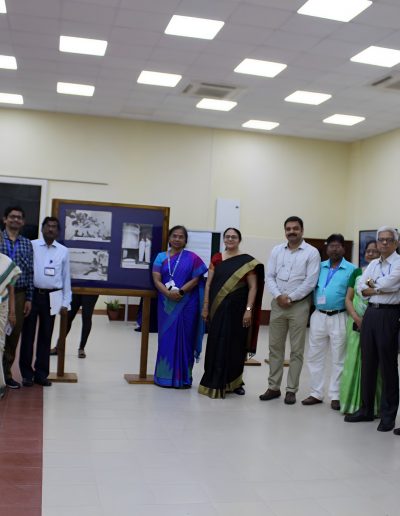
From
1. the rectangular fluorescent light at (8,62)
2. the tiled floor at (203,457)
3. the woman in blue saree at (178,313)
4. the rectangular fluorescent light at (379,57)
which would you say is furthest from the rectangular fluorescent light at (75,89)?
the tiled floor at (203,457)

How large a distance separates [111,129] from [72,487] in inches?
381

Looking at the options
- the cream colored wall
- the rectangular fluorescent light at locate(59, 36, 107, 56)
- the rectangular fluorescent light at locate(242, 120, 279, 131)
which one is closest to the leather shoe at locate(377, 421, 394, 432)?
the rectangular fluorescent light at locate(59, 36, 107, 56)

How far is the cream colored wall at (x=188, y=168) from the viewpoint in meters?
12.0

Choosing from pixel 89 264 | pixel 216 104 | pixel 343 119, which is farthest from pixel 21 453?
pixel 343 119

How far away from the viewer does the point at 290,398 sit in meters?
5.68

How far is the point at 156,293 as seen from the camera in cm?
628

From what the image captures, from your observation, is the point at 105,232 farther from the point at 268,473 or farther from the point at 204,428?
the point at 268,473

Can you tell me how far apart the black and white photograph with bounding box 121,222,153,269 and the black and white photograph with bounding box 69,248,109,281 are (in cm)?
19

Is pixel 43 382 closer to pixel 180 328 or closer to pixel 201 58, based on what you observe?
pixel 180 328

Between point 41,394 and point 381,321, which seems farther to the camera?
point 41,394

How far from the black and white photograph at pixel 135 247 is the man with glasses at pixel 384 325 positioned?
2.21 meters

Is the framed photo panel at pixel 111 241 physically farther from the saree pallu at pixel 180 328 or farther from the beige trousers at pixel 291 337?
the beige trousers at pixel 291 337

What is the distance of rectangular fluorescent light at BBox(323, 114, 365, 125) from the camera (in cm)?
1119

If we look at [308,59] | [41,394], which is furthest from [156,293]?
[308,59]
